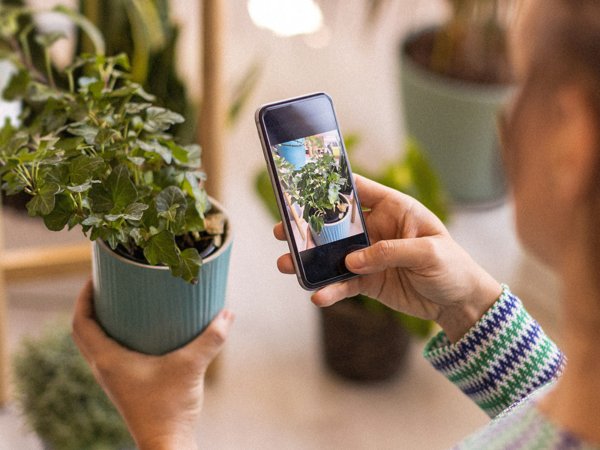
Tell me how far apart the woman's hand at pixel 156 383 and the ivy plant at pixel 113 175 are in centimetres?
11

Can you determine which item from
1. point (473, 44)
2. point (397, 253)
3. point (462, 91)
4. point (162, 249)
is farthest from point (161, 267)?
point (473, 44)

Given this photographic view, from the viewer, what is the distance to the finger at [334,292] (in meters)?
0.88

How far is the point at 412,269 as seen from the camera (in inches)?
35.0

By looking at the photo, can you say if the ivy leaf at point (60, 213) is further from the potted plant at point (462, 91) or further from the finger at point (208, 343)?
the potted plant at point (462, 91)

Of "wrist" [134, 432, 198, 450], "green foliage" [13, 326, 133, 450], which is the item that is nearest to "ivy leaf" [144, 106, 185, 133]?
"wrist" [134, 432, 198, 450]

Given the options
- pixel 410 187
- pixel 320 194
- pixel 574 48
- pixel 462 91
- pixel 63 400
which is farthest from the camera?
pixel 462 91

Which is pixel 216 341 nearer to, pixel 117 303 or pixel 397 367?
pixel 117 303

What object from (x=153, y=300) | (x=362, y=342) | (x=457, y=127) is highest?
(x=153, y=300)

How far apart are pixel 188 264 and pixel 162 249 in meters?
0.03

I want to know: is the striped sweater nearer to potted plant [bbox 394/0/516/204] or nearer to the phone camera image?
the phone camera image

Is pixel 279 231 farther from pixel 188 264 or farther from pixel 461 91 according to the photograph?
pixel 461 91

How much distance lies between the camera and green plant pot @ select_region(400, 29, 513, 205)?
2.04 m

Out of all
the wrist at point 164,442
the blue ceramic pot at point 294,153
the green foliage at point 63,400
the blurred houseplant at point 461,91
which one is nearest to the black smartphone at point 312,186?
the blue ceramic pot at point 294,153

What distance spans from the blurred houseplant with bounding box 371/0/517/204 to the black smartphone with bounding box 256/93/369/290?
1.15m
